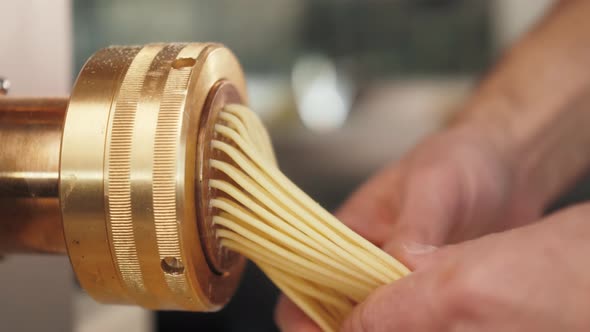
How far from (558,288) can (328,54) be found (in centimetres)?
146

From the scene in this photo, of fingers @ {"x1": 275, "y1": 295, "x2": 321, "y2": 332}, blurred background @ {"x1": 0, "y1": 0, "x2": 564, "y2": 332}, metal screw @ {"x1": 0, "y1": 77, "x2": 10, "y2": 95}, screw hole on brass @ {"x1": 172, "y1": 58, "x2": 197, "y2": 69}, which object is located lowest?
blurred background @ {"x1": 0, "y1": 0, "x2": 564, "y2": 332}

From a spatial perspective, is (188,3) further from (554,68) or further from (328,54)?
(554,68)

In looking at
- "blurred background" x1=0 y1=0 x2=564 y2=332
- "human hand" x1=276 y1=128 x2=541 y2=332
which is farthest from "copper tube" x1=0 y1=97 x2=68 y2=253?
"blurred background" x1=0 y1=0 x2=564 y2=332

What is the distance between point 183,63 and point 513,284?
0.14m

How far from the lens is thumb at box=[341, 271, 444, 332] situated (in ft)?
0.69

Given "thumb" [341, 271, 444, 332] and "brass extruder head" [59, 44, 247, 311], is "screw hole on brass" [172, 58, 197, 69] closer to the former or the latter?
"brass extruder head" [59, 44, 247, 311]

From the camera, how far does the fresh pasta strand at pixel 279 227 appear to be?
0.24m

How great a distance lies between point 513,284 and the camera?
0.19 meters

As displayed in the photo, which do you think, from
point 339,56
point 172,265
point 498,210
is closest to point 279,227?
point 172,265

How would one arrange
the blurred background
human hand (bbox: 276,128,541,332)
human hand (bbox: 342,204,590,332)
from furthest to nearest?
the blurred background
human hand (bbox: 276,128,541,332)
human hand (bbox: 342,204,590,332)

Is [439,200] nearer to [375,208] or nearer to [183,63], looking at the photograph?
[375,208]

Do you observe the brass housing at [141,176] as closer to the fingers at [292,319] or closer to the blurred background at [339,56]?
the fingers at [292,319]

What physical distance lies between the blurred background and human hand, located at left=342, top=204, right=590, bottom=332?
951mm

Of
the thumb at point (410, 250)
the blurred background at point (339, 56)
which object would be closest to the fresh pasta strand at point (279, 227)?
the thumb at point (410, 250)
